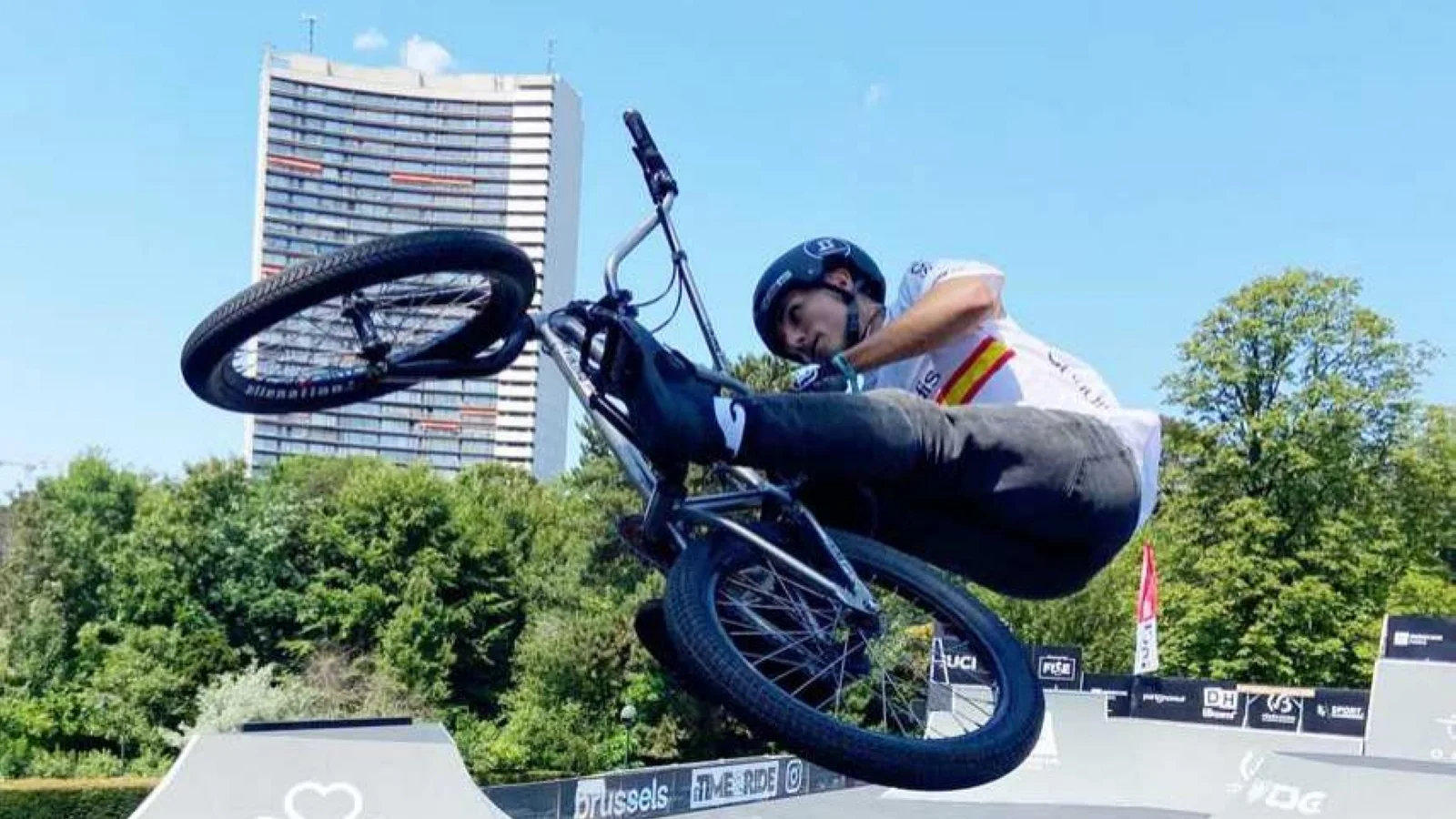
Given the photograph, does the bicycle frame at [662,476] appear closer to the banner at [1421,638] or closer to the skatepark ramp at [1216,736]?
the skatepark ramp at [1216,736]

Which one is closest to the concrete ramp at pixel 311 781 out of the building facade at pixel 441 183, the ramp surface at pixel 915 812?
the building facade at pixel 441 183

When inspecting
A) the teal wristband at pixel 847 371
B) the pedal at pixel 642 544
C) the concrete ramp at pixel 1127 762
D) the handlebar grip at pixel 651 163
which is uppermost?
the handlebar grip at pixel 651 163

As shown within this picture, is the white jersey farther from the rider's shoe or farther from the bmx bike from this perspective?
the rider's shoe

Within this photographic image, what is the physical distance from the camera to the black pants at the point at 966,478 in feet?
13.6

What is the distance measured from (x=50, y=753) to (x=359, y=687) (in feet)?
25.8

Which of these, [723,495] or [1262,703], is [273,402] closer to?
[723,495]

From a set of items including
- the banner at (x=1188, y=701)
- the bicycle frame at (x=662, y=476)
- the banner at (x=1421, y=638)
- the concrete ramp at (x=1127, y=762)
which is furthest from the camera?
the banner at (x=1188, y=701)

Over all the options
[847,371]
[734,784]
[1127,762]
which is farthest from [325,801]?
[1127,762]

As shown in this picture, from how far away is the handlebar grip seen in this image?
510 centimetres

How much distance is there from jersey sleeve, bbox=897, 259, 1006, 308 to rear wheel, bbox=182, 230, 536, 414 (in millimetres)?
1383

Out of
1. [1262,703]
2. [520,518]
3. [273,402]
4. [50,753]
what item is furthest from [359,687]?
[273,402]

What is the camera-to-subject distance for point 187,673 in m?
38.7

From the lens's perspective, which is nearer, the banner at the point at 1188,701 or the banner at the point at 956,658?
the banner at the point at 956,658

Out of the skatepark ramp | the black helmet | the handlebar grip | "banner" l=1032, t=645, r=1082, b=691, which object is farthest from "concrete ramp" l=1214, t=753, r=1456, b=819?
"banner" l=1032, t=645, r=1082, b=691
